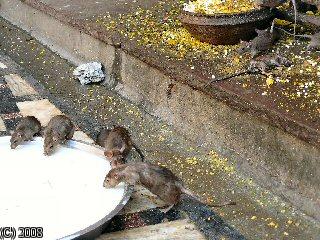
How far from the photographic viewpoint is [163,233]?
10.3 feet

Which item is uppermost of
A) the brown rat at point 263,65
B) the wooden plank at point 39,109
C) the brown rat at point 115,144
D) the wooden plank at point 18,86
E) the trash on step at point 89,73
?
the brown rat at point 263,65

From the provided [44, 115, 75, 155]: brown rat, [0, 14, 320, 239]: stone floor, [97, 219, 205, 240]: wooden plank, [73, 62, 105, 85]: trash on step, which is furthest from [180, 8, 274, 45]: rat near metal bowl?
[97, 219, 205, 240]: wooden plank

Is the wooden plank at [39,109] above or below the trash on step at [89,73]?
above

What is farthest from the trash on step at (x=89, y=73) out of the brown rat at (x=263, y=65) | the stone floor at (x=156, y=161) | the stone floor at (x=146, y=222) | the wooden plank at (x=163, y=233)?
the wooden plank at (x=163, y=233)

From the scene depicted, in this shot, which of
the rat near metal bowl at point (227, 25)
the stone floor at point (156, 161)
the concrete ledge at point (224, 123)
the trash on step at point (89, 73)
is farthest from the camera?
the trash on step at point (89, 73)

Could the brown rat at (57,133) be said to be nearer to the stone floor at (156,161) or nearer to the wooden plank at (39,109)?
the stone floor at (156,161)

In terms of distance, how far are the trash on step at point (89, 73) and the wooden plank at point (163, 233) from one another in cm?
364

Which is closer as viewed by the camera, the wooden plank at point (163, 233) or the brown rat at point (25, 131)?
the wooden plank at point (163, 233)

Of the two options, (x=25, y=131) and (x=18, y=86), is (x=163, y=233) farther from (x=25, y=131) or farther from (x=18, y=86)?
(x=18, y=86)

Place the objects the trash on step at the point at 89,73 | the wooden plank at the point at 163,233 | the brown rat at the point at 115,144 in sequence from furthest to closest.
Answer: the trash on step at the point at 89,73, the brown rat at the point at 115,144, the wooden plank at the point at 163,233

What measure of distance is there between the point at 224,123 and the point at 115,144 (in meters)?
1.19

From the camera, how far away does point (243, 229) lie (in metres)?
3.98

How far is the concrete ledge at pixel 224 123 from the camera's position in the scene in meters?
4.14

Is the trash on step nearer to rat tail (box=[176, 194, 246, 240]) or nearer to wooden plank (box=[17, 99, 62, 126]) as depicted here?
wooden plank (box=[17, 99, 62, 126])
